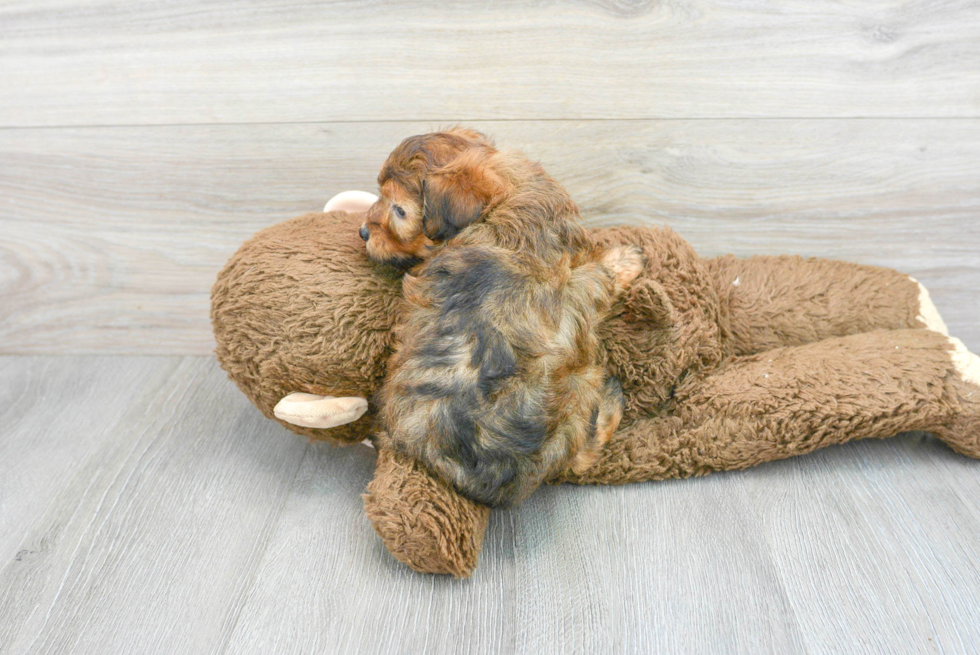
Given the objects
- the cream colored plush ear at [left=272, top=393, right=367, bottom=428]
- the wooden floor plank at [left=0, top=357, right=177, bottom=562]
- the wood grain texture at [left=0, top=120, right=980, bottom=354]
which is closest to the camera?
the cream colored plush ear at [left=272, top=393, right=367, bottom=428]

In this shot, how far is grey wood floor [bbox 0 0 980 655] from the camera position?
1268 mm

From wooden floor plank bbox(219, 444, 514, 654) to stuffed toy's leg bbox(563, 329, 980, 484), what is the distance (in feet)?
1.14

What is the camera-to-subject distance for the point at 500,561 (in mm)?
1360

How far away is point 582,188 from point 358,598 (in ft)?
3.48

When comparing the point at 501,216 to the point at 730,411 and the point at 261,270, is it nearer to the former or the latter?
the point at 261,270

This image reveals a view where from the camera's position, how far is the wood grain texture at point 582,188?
1740mm

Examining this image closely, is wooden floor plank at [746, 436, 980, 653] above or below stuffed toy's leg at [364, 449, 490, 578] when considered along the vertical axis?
below

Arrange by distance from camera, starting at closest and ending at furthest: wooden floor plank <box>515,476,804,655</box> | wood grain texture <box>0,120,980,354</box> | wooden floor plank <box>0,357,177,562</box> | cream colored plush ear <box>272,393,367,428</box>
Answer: wooden floor plank <box>515,476,804,655</box> → cream colored plush ear <box>272,393,367,428</box> → wooden floor plank <box>0,357,177,562</box> → wood grain texture <box>0,120,980,354</box>

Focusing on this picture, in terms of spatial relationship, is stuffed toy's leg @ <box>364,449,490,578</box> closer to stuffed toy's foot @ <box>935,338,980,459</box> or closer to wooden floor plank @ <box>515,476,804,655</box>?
wooden floor plank @ <box>515,476,804,655</box>

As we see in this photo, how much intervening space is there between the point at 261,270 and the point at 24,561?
2.40ft

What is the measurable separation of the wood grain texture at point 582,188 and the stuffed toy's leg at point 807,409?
1.31 ft

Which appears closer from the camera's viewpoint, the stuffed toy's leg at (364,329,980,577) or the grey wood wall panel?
the stuffed toy's leg at (364,329,980,577)

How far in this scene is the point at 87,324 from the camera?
82.0 inches

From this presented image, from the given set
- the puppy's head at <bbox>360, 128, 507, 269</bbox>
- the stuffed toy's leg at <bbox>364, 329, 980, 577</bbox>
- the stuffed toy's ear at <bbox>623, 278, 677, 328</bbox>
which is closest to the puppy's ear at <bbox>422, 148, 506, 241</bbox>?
the puppy's head at <bbox>360, 128, 507, 269</bbox>
